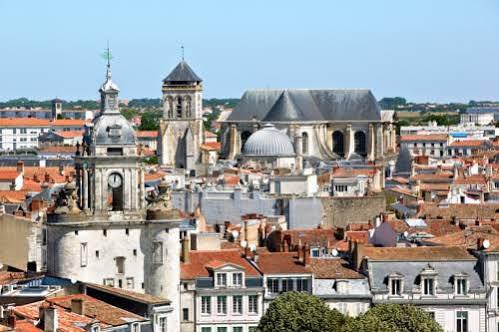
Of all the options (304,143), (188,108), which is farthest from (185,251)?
(304,143)

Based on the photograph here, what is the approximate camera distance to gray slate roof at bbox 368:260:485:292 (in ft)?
228

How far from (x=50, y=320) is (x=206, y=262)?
2059 centimetres

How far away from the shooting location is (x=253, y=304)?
6906 cm

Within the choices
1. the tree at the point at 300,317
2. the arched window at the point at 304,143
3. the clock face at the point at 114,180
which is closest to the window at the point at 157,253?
the clock face at the point at 114,180

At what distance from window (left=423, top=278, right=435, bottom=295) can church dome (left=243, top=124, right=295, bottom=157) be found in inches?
3607

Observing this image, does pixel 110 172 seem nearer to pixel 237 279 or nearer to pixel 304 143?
pixel 237 279

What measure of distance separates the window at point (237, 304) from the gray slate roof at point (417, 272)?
165 inches

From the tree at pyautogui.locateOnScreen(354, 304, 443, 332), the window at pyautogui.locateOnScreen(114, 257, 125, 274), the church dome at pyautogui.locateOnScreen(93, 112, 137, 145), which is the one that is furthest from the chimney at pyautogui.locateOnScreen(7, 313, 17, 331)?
the church dome at pyautogui.locateOnScreen(93, 112, 137, 145)

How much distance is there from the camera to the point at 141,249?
6650 cm

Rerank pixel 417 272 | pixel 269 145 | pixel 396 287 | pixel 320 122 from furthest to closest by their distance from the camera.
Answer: pixel 320 122 < pixel 269 145 < pixel 417 272 < pixel 396 287

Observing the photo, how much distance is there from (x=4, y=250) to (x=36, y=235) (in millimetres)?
1444

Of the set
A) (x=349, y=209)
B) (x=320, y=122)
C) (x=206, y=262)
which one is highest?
(x=320, y=122)

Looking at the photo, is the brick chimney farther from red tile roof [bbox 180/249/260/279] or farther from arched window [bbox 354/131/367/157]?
arched window [bbox 354/131/367/157]

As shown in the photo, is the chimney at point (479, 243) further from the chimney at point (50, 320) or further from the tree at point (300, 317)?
the chimney at point (50, 320)
